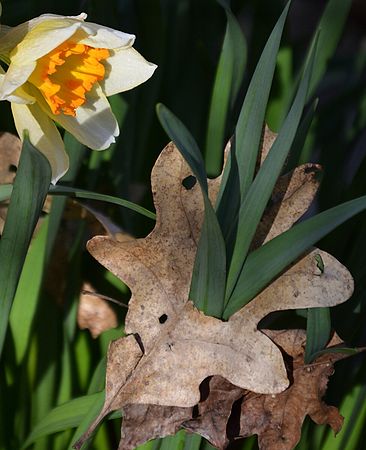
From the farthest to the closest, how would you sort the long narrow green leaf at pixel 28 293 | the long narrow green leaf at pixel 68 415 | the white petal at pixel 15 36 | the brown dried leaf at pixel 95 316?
the brown dried leaf at pixel 95 316, the long narrow green leaf at pixel 28 293, the long narrow green leaf at pixel 68 415, the white petal at pixel 15 36

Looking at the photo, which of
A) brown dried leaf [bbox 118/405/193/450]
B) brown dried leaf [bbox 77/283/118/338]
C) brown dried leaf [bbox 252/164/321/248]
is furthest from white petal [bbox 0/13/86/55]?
brown dried leaf [bbox 77/283/118/338]

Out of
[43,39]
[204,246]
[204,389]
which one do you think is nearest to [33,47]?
[43,39]

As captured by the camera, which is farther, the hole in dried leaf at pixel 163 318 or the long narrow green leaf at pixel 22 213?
the hole in dried leaf at pixel 163 318

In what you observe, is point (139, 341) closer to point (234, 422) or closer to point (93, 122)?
point (234, 422)

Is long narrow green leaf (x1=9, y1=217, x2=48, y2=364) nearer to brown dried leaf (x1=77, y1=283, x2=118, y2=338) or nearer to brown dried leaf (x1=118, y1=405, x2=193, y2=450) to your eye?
brown dried leaf (x1=77, y1=283, x2=118, y2=338)

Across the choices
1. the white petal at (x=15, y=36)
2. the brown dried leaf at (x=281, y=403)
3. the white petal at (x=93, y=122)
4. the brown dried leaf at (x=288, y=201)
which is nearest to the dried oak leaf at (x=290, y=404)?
the brown dried leaf at (x=281, y=403)

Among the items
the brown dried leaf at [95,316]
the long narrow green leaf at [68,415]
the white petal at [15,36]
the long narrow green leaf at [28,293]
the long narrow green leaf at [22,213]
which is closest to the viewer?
the long narrow green leaf at [22,213]

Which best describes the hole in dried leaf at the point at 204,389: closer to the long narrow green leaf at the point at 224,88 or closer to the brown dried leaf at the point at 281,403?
the brown dried leaf at the point at 281,403

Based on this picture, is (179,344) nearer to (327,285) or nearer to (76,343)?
(327,285)
